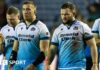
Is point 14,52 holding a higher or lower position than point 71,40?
lower

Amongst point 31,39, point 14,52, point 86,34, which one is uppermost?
point 86,34

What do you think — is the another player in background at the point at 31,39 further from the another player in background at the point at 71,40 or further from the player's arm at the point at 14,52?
the another player in background at the point at 71,40

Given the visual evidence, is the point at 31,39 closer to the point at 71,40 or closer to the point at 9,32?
the point at 71,40

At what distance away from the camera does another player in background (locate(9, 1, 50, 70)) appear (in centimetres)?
899

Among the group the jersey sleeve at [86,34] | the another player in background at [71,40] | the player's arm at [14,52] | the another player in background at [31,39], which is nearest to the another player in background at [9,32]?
the player's arm at [14,52]

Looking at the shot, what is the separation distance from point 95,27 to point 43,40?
54.3 inches

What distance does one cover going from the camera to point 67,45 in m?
8.49

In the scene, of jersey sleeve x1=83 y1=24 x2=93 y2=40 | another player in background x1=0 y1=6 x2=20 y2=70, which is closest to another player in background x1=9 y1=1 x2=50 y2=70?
another player in background x1=0 y1=6 x2=20 y2=70

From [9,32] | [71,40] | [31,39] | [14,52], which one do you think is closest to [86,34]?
[71,40]

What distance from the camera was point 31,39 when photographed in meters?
9.09

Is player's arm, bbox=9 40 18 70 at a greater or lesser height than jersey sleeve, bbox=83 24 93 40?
lesser

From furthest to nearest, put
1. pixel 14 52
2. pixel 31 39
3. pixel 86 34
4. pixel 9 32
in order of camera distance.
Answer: pixel 9 32 < pixel 14 52 < pixel 31 39 < pixel 86 34

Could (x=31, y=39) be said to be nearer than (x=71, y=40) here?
No

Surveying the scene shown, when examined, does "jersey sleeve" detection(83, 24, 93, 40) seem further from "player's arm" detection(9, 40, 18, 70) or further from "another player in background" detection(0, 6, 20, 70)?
"another player in background" detection(0, 6, 20, 70)
